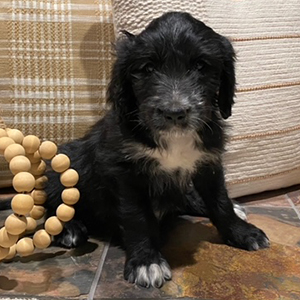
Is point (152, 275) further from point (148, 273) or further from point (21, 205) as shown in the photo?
point (21, 205)

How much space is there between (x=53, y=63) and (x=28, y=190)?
3.62 ft

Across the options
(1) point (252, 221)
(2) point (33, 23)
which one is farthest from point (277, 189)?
(2) point (33, 23)

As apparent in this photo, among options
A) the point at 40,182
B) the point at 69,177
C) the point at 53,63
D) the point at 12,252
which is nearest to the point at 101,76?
the point at 53,63

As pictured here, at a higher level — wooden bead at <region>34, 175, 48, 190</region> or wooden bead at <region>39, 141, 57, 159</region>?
wooden bead at <region>39, 141, 57, 159</region>

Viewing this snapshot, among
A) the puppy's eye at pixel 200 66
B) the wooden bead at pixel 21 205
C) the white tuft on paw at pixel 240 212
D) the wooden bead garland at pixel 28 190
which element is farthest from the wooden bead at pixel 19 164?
the white tuft on paw at pixel 240 212

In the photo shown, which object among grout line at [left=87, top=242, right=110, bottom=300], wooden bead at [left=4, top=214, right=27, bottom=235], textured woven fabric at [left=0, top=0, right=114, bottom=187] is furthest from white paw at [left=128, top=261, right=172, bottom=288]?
textured woven fabric at [left=0, top=0, right=114, bottom=187]

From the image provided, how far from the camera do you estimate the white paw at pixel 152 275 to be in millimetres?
1801

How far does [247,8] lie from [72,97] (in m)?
1.10

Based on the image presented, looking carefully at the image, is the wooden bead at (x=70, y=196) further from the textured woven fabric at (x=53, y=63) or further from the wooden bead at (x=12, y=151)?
the textured woven fabric at (x=53, y=63)

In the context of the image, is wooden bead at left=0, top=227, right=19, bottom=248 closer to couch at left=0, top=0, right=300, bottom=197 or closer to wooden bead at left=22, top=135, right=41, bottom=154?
wooden bead at left=22, top=135, right=41, bottom=154

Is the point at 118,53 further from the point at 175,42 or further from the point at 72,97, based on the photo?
the point at 72,97

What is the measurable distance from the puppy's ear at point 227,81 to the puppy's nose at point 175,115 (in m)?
0.36

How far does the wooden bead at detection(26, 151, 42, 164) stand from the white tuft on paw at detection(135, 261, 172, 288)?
2.03 feet

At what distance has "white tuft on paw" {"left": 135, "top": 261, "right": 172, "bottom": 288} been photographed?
5.90 ft
